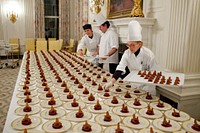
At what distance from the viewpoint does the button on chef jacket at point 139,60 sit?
188 centimetres

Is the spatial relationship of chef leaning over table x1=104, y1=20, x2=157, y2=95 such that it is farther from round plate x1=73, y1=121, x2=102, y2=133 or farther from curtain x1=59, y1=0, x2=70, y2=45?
curtain x1=59, y1=0, x2=70, y2=45

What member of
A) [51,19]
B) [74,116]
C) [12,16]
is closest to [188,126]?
[74,116]

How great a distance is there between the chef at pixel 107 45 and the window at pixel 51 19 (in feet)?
19.2

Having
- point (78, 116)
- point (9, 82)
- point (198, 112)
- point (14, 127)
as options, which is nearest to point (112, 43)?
point (198, 112)

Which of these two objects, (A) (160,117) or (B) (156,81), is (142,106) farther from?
(B) (156,81)

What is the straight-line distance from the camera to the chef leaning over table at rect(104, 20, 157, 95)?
1.79m

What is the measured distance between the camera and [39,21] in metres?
8.16

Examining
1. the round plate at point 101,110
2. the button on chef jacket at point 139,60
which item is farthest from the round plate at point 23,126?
the button on chef jacket at point 139,60

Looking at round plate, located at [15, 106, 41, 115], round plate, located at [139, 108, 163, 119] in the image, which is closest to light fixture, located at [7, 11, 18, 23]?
round plate, located at [15, 106, 41, 115]

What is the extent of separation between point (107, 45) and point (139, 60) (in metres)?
1.38

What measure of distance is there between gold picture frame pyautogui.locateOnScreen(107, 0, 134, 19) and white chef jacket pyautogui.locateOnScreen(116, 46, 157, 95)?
5.36 feet

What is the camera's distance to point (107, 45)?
127 inches

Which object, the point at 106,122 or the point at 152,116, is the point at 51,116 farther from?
the point at 152,116

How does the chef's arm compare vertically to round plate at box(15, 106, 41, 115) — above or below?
above
